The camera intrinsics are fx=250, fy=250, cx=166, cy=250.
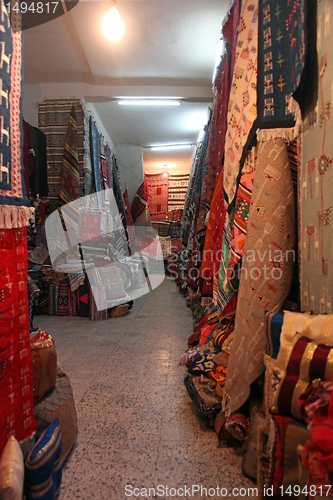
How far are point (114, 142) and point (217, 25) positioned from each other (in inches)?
144

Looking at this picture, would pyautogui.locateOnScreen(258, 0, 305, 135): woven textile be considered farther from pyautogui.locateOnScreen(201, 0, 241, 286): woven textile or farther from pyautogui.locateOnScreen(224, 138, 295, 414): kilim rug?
pyautogui.locateOnScreen(201, 0, 241, 286): woven textile

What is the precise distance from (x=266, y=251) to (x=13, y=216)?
98 centimetres

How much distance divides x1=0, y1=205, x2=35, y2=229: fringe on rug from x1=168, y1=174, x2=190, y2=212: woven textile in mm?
6374

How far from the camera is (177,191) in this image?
723 cm

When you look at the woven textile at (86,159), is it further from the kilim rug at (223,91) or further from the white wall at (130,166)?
the white wall at (130,166)

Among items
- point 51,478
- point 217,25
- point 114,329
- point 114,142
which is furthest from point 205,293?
point 114,142

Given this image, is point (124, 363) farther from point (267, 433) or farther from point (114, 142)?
point (114, 142)

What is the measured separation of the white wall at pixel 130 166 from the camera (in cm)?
596

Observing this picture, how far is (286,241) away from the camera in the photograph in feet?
3.38

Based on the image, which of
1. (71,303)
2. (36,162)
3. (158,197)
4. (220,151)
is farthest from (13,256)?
(158,197)

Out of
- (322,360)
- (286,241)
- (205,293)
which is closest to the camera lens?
(322,360)

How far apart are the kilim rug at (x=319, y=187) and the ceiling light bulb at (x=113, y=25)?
6.72 feet

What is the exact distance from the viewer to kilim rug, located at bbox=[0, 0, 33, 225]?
33.6 inches

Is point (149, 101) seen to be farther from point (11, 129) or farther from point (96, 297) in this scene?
point (11, 129)
